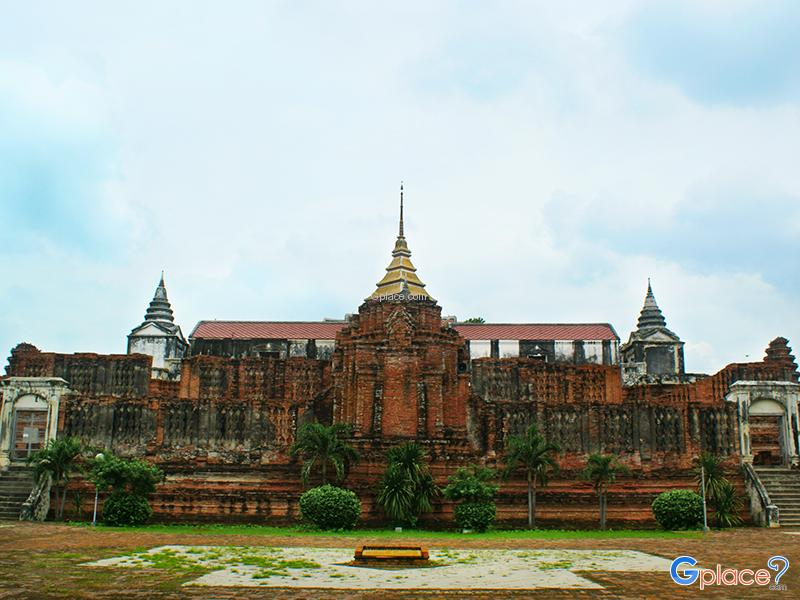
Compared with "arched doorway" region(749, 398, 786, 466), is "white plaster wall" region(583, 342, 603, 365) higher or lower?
higher

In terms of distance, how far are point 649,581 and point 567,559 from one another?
4.05m

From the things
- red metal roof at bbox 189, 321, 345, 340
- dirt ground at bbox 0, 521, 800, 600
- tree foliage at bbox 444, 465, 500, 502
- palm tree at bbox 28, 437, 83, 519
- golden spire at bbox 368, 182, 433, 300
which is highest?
golden spire at bbox 368, 182, 433, 300

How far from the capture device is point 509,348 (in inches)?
1941

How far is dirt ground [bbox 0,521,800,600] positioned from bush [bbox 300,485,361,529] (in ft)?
9.84

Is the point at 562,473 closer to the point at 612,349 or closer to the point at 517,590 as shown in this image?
the point at 612,349

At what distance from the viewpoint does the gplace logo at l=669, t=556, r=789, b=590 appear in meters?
14.9

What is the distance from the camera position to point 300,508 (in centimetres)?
2903

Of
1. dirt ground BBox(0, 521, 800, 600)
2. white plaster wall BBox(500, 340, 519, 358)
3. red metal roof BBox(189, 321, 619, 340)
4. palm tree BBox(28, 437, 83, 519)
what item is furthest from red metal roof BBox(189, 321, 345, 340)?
dirt ground BBox(0, 521, 800, 600)

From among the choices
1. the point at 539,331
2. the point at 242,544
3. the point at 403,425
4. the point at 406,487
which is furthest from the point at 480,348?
the point at 242,544

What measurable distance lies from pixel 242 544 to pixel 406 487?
8.57 meters

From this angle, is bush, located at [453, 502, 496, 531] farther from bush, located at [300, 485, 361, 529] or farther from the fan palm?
the fan palm

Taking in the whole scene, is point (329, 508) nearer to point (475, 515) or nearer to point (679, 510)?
point (475, 515)

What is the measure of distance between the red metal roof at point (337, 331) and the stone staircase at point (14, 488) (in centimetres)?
1719

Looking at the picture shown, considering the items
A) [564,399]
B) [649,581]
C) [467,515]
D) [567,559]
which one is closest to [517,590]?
[649,581]
